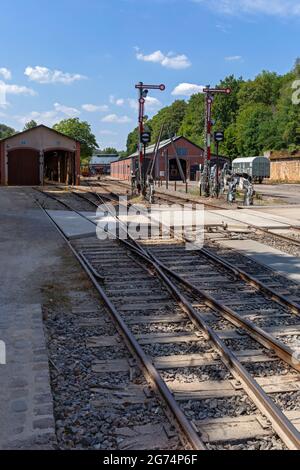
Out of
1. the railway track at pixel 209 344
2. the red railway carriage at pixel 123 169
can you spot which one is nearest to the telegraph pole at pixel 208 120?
the railway track at pixel 209 344

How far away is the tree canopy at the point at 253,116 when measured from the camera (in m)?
72.1

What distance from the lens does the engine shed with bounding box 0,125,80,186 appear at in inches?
1736

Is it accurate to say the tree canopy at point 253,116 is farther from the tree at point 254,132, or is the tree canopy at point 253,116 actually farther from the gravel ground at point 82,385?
the gravel ground at point 82,385

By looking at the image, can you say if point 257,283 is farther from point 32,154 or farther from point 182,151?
point 182,151

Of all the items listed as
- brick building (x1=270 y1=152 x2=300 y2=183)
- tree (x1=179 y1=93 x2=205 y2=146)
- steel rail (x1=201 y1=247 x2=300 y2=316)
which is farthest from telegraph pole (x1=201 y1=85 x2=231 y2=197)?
tree (x1=179 y1=93 x2=205 y2=146)

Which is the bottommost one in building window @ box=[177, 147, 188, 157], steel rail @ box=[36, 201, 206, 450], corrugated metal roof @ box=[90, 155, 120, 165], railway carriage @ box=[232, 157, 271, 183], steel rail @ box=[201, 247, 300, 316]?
steel rail @ box=[36, 201, 206, 450]

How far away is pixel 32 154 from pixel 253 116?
48.5 meters

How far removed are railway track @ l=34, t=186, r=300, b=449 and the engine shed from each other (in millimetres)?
35518

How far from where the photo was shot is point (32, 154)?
151 ft

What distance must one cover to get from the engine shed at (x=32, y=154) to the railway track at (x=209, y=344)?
35518mm

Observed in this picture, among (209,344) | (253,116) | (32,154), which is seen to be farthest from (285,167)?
(209,344)

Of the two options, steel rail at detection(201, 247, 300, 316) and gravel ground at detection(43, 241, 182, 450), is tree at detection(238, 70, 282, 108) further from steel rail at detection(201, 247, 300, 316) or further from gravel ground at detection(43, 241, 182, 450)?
gravel ground at detection(43, 241, 182, 450)

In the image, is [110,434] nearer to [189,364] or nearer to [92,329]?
[189,364]
